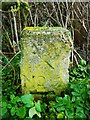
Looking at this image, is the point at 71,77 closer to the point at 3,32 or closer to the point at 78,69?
the point at 78,69

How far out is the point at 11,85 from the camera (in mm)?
2559

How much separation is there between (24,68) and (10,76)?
A: 54 cm

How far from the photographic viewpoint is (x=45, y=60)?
2.25 metres

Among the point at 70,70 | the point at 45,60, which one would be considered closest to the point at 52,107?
the point at 45,60

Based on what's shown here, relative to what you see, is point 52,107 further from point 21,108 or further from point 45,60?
point 45,60

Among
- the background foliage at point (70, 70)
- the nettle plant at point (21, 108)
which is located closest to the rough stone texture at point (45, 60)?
the background foliage at point (70, 70)

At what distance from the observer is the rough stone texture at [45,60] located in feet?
7.20

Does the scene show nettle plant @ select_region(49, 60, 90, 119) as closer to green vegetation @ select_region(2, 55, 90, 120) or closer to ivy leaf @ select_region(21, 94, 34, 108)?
green vegetation @ select_region(2, 55, 90, 120)

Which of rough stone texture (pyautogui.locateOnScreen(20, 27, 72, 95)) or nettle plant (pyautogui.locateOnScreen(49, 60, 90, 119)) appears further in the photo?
rough stone texture (pyautogui.locateOnScreen(20, 27, 72, 95))

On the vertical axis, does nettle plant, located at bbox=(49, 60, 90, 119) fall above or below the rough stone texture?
below

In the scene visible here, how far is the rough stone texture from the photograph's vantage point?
2.19 metres

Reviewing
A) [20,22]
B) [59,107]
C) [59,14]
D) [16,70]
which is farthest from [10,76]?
[59,14]

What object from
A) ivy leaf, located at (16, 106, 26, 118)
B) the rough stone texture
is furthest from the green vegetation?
the rough stone texture

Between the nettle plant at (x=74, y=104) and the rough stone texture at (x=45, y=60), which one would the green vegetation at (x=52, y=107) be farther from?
the rough stone texture at (x=45, y=60)
